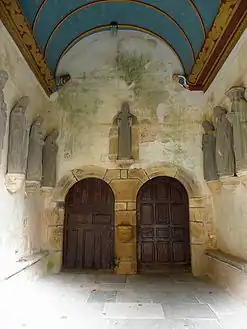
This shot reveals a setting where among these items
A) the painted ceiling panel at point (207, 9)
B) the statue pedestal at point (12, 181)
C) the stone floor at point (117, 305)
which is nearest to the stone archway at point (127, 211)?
the stone floor at point (117, 305)

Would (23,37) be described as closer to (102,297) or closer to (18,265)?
(18,265)

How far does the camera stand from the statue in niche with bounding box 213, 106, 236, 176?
12.1 feet

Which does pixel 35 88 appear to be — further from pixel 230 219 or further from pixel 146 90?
pixel 230 219

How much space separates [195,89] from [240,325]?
3687mm

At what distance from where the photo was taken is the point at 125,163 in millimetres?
4770

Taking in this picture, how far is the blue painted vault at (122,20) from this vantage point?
3.94 meters

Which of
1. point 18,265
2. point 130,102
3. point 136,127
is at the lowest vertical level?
point 18,265

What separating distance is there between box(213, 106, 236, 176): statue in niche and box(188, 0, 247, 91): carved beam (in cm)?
78

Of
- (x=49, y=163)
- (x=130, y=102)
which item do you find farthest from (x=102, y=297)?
(x=130, y=102)

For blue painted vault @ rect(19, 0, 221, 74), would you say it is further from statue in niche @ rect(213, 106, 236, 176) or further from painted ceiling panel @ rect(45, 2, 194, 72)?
statue in niche @ rect(213, 106, 236, 176)

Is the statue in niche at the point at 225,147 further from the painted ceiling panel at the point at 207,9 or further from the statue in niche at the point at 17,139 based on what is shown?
the statue in niche at the point at 17,139

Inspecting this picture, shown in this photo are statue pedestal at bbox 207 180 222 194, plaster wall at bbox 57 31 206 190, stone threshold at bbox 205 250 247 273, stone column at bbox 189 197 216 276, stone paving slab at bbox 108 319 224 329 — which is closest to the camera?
stone paving slab at bbox 108 319 224 329

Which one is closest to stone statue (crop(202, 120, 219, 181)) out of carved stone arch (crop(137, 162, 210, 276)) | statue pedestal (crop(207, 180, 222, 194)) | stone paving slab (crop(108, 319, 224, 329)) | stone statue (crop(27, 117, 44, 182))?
statue pedestal (crop(207, 180, 222, 194))

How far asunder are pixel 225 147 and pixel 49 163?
258 centimetres
